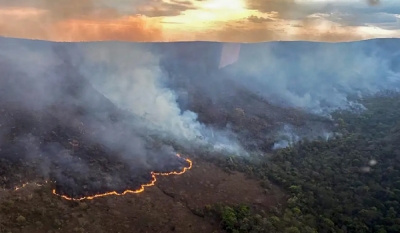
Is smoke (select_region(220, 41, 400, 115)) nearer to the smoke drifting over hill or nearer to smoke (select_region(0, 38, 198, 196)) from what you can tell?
the smoke drifting over hill

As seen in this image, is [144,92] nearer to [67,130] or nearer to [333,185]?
[67,130]

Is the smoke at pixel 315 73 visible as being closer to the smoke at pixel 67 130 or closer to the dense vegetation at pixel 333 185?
the dense vegetation at pixel 333 185

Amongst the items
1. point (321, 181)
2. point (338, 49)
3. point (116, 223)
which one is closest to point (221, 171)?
point (321, 181)

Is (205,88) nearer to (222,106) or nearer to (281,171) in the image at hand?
(222,106)

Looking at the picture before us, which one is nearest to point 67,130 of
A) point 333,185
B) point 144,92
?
point 144,92

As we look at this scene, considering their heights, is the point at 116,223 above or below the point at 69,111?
below

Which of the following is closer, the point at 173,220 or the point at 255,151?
the point at 173,220

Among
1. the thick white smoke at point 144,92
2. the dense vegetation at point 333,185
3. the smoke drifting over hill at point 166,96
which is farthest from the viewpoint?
the thick white smoke at point 144,92

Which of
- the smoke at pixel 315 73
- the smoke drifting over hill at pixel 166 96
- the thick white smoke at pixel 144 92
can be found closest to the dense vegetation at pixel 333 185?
the smoke drifting over hill at pixel 166 96

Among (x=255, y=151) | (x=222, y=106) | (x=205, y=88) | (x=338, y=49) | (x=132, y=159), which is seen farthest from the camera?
(x=338, y=49)
